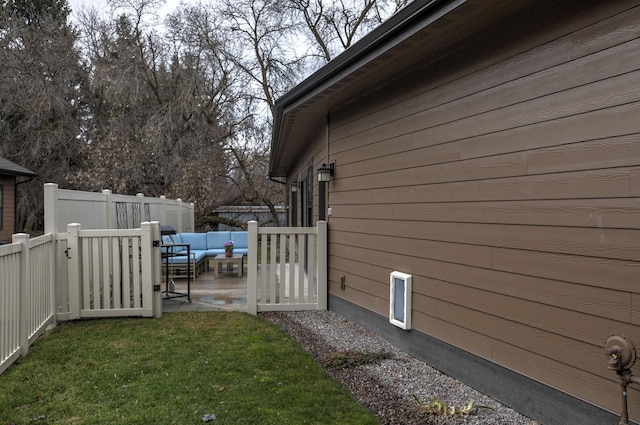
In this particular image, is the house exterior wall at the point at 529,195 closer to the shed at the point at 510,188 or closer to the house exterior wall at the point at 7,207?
the shed at the point at 510,188

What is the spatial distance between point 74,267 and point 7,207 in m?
10.9

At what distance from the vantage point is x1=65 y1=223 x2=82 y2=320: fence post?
16.8ft

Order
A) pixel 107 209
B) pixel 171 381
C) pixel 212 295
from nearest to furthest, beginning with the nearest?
pixel 171 381 → pixel 107 209 → pixel 212 295

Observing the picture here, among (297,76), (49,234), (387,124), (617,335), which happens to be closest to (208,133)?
(297,76)

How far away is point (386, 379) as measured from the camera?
11.3ft

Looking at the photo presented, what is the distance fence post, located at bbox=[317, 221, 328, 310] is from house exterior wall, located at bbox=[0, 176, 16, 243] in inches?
469

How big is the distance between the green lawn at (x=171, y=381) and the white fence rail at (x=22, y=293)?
156mm

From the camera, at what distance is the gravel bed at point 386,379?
2787mm

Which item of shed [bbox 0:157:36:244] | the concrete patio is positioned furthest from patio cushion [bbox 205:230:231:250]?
shed [bbox 0:157:36:244]

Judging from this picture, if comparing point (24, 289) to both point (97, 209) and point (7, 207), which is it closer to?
point (97, 209)

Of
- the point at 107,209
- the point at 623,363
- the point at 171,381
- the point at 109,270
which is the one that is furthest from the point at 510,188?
the point at 107,209

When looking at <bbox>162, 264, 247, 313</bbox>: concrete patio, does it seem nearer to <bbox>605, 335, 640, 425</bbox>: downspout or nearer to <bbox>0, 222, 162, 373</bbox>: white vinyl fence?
<bbox>0, 222, 162, 373</bbox>: white vinyl fence

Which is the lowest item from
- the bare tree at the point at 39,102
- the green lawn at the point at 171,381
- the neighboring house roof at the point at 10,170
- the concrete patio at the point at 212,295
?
the concrete patio at the point at 212,295

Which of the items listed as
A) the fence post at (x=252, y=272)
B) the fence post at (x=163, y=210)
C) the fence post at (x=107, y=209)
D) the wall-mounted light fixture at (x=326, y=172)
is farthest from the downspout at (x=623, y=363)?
the fence post at (x=163, y=210)
